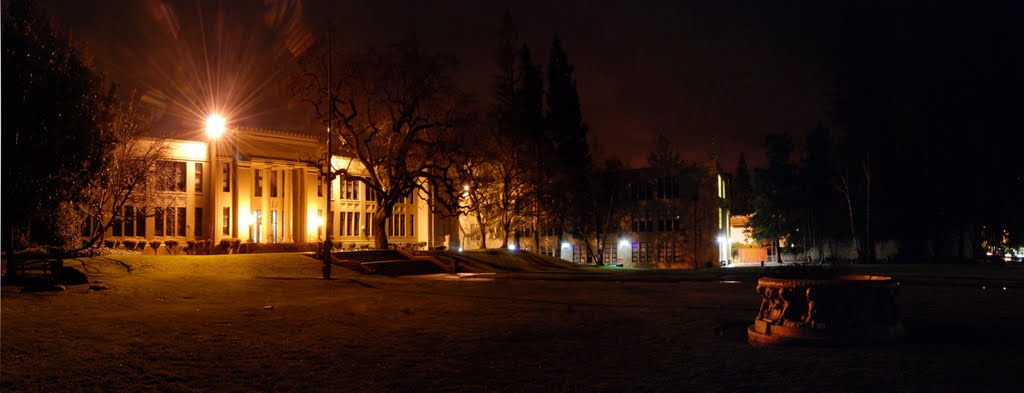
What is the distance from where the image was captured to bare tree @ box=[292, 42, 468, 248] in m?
36.6

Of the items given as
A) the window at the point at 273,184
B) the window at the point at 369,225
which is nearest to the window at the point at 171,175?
the window at the point at 273,184

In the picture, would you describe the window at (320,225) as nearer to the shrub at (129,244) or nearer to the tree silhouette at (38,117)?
the shrub at (129,244)

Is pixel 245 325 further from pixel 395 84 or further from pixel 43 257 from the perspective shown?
pixel 395 84

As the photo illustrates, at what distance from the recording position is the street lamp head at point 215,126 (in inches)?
1738

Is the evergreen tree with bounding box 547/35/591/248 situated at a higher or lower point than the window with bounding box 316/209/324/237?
higher

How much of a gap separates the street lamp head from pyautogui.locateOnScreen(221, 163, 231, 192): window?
2.03 metres

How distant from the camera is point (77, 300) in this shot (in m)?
16.7

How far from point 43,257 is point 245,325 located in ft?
40.9

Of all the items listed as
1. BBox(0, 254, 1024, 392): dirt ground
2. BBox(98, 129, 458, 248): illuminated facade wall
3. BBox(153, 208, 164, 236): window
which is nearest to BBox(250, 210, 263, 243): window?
BBox(98, 129, 458, 248): illuminated facade wall

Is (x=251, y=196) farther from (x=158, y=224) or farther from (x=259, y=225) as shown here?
(x=158, y=224)

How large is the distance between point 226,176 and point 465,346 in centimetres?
4049

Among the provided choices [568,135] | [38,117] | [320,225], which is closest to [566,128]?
[568,135]

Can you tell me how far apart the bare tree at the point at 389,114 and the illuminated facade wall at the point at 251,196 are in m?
7.00

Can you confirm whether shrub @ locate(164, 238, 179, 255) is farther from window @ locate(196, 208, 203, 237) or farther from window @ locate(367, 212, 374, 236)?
window @ locate(367, 212, 374, 236)
